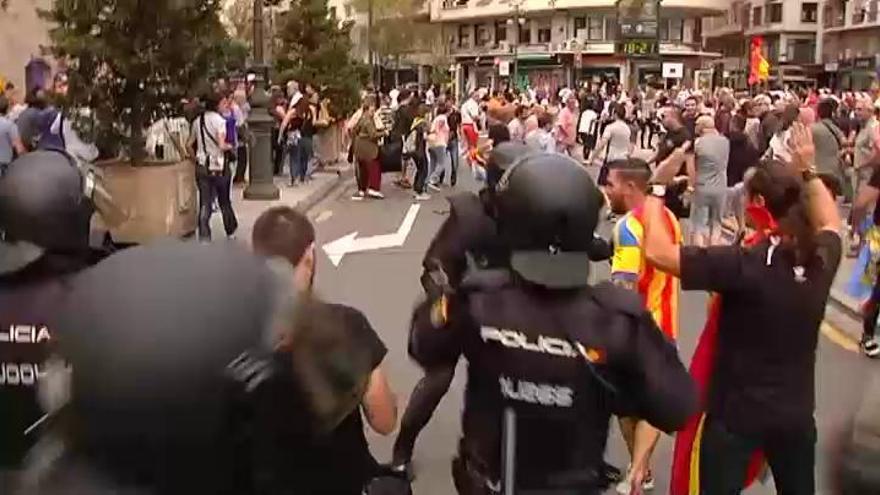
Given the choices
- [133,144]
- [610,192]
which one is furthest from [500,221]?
[133,144]

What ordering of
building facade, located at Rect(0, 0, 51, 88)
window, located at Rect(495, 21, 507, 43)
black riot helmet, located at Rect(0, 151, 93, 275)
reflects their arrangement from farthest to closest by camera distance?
window, located at Rect(495, 21, 507, 43), building facade, located at Rect(0, 0, 51, 88), black riot helmet, located at Rect(0, 151, 93, 275)

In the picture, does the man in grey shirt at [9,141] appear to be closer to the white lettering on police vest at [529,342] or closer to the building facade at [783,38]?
the white lettering on police vest at [529,342]

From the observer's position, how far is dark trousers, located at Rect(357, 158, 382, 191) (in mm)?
23180

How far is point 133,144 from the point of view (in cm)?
1520

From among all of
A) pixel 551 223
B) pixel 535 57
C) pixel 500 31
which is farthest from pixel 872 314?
pixel 500 31

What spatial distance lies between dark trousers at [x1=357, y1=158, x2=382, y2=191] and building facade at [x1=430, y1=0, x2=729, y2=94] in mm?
64020

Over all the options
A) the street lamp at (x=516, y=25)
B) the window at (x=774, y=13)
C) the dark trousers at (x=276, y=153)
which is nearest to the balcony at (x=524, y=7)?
the street lamp at (x=516, y=25)

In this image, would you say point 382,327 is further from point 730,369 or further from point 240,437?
point 240,437

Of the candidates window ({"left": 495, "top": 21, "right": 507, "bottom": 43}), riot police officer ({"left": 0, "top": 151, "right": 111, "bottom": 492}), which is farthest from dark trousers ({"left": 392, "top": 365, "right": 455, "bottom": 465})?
window ({"left": 495, "top": 21, "right": 507, "bottom": 43})

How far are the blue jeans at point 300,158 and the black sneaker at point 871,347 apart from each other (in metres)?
14.3

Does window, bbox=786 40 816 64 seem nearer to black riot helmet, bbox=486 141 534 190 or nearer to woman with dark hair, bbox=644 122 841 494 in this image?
black riot helmet, bbox=486 141 534 190

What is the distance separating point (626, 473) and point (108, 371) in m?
5.08

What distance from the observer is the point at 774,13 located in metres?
90.3

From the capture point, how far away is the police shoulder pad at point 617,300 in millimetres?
3203
